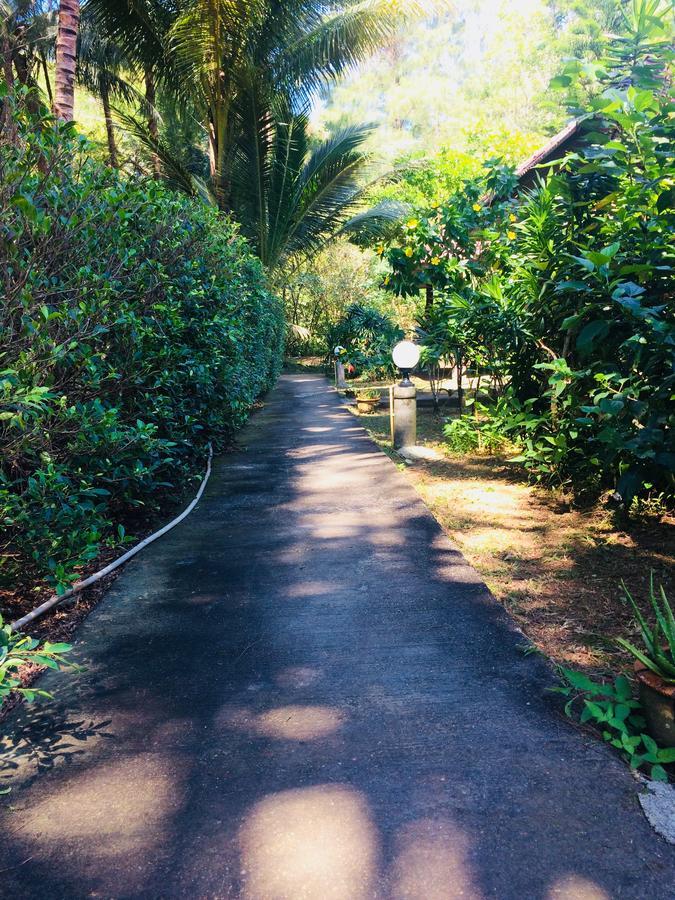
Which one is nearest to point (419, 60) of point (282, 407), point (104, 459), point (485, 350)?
point (282, 407)

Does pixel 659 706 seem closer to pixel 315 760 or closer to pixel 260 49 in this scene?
pixel 315 760

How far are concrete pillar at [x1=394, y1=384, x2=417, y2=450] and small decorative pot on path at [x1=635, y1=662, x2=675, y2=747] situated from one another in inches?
225

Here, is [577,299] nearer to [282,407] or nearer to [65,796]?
[65,796]

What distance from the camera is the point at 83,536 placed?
333 cm

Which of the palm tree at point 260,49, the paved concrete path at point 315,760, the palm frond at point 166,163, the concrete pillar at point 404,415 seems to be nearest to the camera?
the paved concrete path at point 315,760

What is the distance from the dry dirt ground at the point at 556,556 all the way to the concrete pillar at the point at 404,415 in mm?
1526

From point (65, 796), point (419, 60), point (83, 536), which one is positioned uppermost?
point (419, 60)

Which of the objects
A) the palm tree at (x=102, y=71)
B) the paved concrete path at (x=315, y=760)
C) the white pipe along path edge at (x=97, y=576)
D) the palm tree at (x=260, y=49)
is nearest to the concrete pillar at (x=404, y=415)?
the white pipe along path edge at (x=97, y=576)

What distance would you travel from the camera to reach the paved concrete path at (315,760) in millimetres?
1832

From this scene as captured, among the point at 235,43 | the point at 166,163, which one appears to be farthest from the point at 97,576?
the point at 166,163

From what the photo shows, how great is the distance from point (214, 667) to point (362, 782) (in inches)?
42.3

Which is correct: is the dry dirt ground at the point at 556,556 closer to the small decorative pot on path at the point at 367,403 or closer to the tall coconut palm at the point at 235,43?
the small decorative pot on path at the point at 367,403

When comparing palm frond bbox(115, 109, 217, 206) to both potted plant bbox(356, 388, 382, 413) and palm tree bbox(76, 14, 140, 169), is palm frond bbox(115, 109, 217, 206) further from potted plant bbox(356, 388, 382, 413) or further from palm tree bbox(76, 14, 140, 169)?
potted plant bbox(356, 388, 382, 413)

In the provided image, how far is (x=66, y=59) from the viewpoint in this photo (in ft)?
20.7
